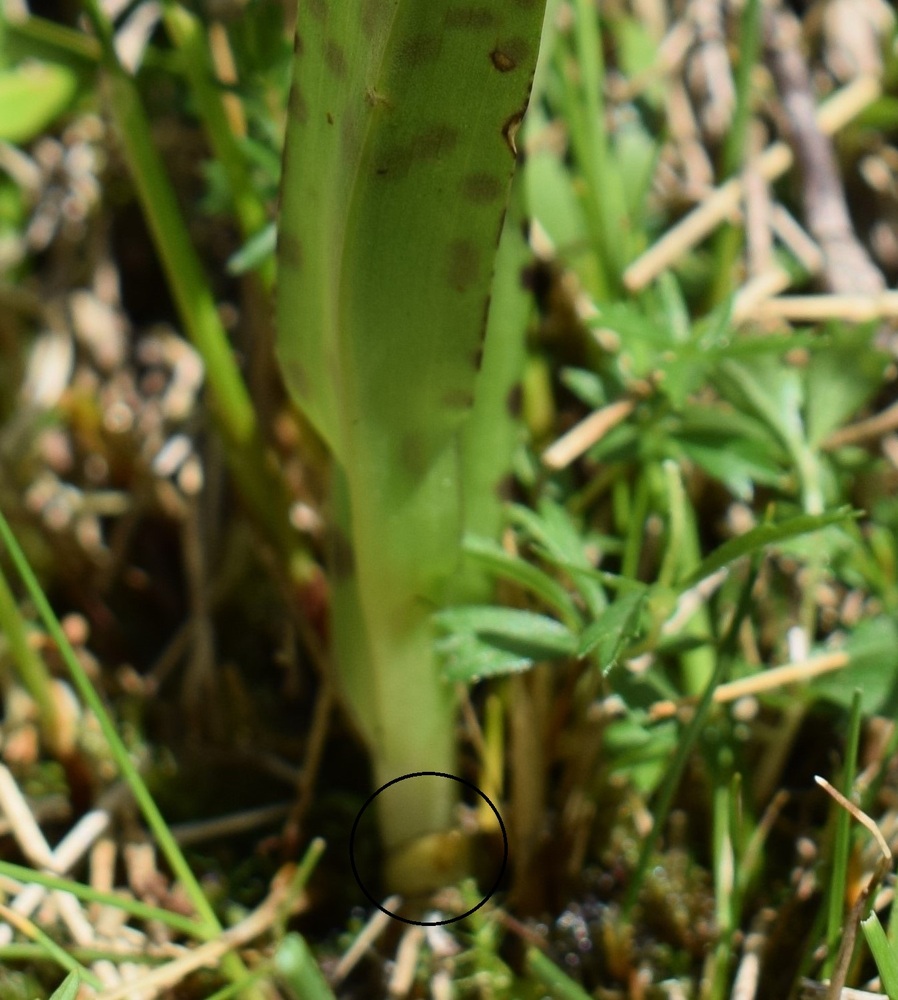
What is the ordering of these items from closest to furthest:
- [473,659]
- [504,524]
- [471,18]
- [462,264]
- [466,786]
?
[471,18], [462,264], [473,659], [504,524], [466,786]

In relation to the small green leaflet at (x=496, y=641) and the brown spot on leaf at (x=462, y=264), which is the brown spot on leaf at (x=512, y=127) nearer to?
the brown spot on leaf at (x=462, y=264)

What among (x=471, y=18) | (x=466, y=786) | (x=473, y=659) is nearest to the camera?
(x=471, y=18)

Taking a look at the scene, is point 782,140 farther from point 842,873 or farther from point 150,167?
point 842,873

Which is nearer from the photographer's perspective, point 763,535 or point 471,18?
point 471,18

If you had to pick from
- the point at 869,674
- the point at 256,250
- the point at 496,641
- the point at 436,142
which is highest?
the point at 436,142

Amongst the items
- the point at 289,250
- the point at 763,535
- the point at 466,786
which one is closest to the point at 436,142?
the point at 289,250

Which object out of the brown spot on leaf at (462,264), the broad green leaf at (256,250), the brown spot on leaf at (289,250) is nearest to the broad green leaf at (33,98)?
the broad green leaf at (256,250)

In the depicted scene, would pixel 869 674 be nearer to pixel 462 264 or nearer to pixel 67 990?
pixel 462 264
